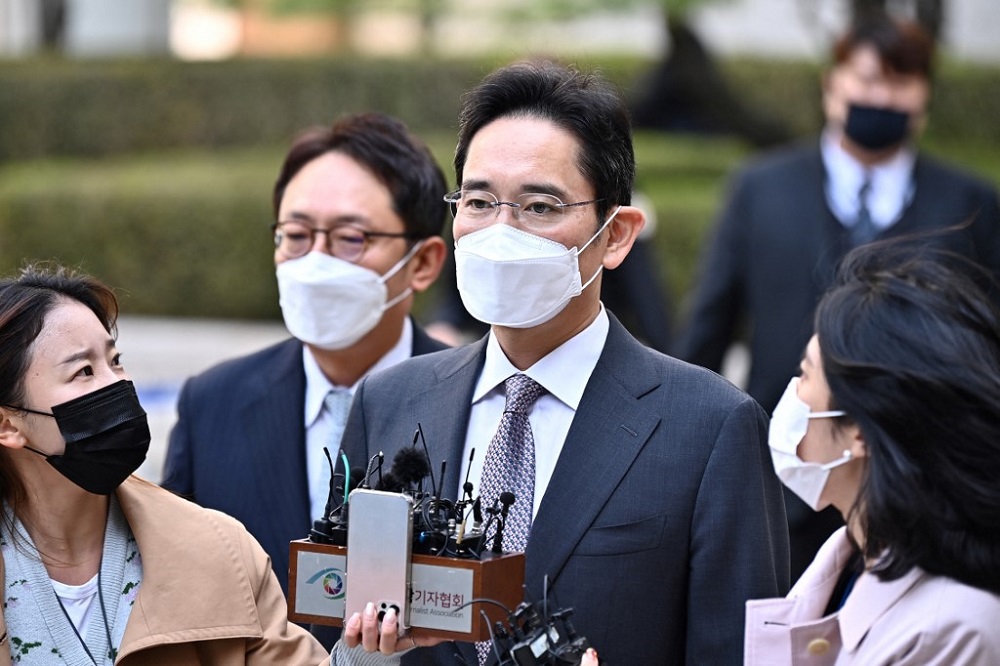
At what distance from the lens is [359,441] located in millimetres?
3201

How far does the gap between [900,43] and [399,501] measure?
3682 millimetres

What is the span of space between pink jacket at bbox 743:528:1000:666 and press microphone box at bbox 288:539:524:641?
0.52 meters

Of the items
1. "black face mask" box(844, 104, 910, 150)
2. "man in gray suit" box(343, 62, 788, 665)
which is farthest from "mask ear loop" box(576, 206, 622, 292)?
"black face mask" box(844, 104, 910, 150)

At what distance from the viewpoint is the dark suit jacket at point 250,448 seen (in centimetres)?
379

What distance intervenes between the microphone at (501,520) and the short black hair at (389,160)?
1.62 m

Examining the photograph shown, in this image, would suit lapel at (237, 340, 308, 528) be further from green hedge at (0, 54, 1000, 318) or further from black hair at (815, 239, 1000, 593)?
green hedge at (0, 54, 1000, 318)

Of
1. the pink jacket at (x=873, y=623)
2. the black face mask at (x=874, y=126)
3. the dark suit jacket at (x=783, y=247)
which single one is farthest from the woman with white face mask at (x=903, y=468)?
the black face mask at (x=874, y=126)

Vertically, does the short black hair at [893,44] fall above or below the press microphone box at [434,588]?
above

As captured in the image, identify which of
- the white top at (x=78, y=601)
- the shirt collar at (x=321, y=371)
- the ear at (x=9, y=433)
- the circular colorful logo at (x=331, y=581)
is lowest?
the white top at (x=78, y=601)

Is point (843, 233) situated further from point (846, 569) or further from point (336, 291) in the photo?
point (846, 569)

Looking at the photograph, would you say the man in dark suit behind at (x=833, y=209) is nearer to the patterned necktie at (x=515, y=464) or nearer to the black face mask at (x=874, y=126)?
the black face mask at (x=874, y=126)

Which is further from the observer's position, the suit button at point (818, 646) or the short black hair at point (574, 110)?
the short black hair at point (574, 110)

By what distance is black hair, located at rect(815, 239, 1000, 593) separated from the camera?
8.40 ft

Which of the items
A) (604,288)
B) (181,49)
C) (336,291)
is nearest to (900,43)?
(604,288)
